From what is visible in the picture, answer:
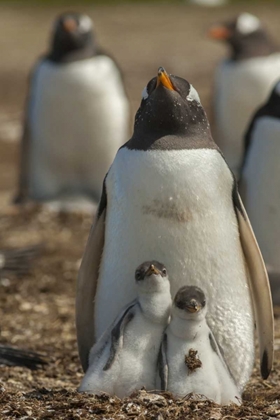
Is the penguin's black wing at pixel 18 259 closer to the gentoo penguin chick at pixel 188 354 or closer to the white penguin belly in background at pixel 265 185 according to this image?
the white penguin belly in background at pixel 265 185

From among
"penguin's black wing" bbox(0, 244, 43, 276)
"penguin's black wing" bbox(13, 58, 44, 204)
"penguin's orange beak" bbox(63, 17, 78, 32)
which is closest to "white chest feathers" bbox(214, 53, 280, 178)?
"penguin's orange beak" bbox(63, 17, 78, 32)

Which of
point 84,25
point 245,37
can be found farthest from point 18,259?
point 245,37

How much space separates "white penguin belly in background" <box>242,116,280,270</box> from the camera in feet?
22.9

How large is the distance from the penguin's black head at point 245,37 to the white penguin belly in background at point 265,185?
449 centimetres

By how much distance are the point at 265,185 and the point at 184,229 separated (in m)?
2.34

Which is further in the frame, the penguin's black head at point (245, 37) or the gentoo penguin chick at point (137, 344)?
the penguin's black head at point (245, 37)

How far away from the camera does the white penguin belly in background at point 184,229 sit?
4820 millimetres

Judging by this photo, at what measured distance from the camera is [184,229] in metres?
4.87

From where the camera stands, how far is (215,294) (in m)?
4.93

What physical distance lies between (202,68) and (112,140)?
10873mm

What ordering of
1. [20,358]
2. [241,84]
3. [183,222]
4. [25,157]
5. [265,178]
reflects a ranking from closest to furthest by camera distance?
[183,222]
[20,358]
[265,178]
[25,157]
[241,84]

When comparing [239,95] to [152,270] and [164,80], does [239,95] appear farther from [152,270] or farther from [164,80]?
[152,270]

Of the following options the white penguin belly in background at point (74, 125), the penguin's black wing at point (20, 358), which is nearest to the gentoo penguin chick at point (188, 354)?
the penguin's black wing at point (20, 358)

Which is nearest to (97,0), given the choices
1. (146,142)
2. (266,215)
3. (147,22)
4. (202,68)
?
(147,22)
